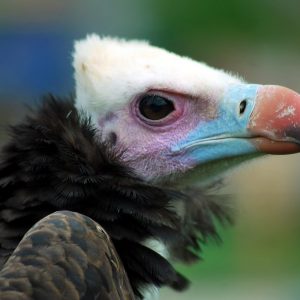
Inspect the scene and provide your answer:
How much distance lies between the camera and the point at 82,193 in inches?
88.8

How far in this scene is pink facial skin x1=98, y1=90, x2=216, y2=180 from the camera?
8.41 ft

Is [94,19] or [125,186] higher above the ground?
[94,19]

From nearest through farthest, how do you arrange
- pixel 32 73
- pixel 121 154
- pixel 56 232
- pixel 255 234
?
pixel 56 232
pixel 121 154
pixel 255 234
pixel 32 73

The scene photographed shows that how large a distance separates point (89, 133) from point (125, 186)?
192 mm

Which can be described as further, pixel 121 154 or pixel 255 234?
pixel 255 234

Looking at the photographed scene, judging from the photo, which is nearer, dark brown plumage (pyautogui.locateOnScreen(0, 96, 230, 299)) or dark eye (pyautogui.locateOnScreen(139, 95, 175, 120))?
dark brown plumage (pyautogui.locateOnScreen(0, 96, 230, 299))

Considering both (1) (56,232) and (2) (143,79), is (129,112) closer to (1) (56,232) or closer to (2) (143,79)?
(2) (143,79)

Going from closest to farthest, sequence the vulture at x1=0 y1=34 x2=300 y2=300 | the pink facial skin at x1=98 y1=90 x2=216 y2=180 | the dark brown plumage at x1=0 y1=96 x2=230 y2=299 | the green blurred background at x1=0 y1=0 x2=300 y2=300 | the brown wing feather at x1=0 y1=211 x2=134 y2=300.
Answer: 1. the brown wing feather at x1=0 y1=211 x2=134 y2=300
2. the vulture at x1=0 y1=34 x2=300 y2=300
3. the dark brown plumage at x1=0 y1=96 x2=230 y2=299
4. the pink facial skin at x1=98 y1=90 x2=216 y2=180
5. the green blurred background at x1=0 y1=0 x2=300 y2=300

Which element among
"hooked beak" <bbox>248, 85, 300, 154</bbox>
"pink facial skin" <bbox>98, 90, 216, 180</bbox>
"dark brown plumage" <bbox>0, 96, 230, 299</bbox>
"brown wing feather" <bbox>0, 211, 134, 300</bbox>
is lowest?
"brown wing feather" <bbox>0, 211, 134, 300</bbox>

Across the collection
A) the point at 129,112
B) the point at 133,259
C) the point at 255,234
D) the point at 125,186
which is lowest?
the point at 255,234

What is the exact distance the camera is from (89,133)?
2404 mm

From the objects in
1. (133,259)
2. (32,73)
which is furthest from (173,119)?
(32,73)

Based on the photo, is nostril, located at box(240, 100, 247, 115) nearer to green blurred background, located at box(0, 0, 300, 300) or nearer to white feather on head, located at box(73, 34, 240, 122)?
white feather on head, located at box(73, 34, 240, 122)

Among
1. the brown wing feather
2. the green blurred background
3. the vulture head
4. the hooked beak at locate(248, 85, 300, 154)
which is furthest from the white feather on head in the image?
the green blurred background
